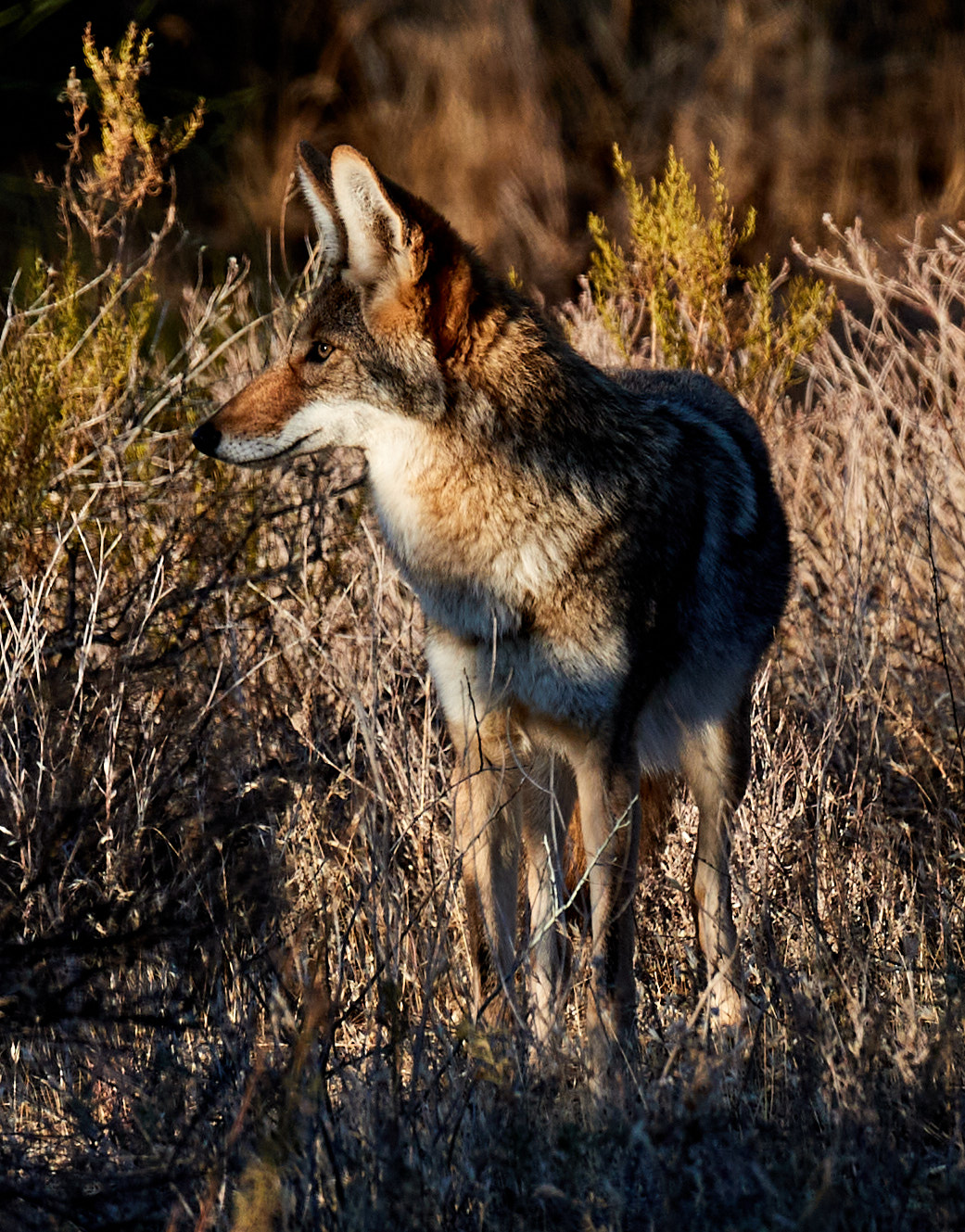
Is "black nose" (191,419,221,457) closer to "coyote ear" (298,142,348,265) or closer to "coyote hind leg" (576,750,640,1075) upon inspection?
"coyote ear" (298,142,348,265)

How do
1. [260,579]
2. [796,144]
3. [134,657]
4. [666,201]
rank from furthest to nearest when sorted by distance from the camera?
[796,144] < [666,201] < [260,579] < [134,657]

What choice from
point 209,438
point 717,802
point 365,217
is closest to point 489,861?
point 717,802

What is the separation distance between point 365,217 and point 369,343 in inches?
11.9

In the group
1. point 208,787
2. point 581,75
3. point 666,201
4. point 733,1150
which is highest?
point 581,75

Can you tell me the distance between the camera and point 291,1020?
2.92m

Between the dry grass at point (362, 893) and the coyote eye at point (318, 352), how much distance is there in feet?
2.37

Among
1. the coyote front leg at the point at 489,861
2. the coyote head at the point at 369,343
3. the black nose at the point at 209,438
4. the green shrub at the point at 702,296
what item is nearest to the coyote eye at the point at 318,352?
the coyote head at the point at 369,343

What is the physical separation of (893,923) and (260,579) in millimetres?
2349

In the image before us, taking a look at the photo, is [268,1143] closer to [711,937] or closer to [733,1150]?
[733,1150]

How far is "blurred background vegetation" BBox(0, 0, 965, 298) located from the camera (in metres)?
15.8

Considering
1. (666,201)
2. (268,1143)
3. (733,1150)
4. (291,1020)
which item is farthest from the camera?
(666,201)

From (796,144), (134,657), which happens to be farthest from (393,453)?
(796,144)

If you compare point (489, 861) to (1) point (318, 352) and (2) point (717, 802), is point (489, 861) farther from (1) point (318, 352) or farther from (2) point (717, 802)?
(1) point (318, 352)

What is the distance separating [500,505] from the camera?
3779 millimetres
